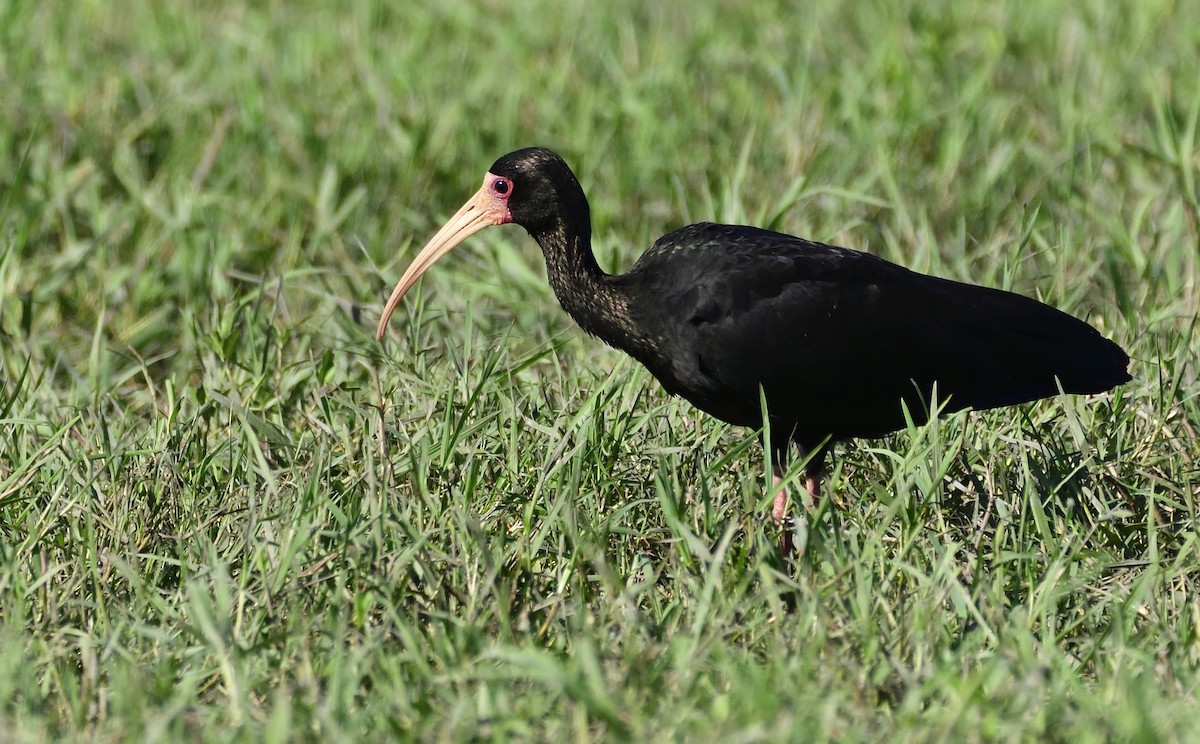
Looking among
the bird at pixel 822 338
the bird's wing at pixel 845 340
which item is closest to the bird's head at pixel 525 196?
the bird at pixel 822 338

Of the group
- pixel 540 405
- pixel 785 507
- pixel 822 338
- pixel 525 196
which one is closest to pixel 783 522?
pixel 785 507

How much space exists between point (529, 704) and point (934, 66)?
467 cm

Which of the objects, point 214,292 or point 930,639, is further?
point 214,292

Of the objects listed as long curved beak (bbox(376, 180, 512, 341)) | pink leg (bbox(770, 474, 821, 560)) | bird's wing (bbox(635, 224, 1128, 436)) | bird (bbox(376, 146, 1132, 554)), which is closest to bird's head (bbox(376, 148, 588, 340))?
long curved beak (bbox(376, 180, 512, 341))

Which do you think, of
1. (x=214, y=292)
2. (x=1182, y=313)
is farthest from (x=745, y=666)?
(x=214, y=292)

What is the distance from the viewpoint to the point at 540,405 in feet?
15.0

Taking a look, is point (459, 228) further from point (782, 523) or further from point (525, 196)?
point (782, 523)

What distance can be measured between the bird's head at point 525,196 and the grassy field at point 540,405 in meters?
0.29

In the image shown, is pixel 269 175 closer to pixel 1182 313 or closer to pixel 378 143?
pixel 378 143

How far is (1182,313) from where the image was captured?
5203mm

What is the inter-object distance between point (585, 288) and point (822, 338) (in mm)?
639

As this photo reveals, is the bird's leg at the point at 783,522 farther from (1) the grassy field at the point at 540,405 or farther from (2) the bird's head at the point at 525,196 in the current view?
(2) the bird's head at the point at 525,196

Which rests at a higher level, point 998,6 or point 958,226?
point 998,6

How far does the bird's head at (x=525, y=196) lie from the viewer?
4.56 meters
